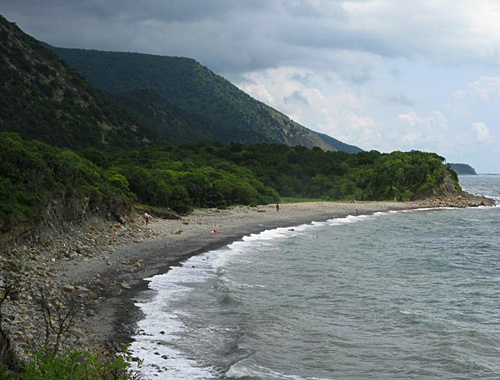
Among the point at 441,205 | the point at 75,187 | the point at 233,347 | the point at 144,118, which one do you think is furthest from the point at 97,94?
the point at 233,347

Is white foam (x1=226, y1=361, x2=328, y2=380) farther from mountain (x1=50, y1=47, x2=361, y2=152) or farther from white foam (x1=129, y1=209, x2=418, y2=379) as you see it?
mountain (x1=50, y1=47, x2=361, y2=152)

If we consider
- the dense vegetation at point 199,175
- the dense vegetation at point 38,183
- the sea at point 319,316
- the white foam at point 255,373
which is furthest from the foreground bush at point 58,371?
the dense vegetation at point 199,175

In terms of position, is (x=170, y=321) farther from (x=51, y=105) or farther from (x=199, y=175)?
(x=51, y=105)

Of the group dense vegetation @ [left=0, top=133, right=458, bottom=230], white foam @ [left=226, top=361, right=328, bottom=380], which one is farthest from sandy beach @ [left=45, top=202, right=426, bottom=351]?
dense vegetation @ [left=0, top=133, right=458, bottom=230]

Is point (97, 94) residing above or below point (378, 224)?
above

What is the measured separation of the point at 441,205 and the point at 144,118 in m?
85.3

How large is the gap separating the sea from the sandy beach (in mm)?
641

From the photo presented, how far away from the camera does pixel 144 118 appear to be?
143875 mm

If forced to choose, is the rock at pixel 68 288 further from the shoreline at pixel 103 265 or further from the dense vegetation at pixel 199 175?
the dense vegetation at pixel 199 175

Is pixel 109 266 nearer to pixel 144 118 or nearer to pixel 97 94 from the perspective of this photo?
pixel 97 94

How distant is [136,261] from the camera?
23859mm

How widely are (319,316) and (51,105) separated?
79.1 m

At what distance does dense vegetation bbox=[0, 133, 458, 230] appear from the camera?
24.6m

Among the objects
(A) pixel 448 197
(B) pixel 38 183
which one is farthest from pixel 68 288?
(A) pixel 448 197
